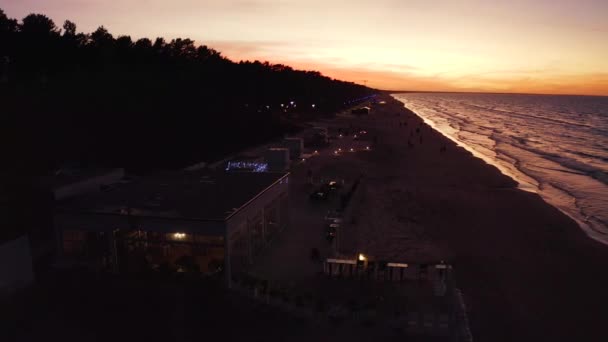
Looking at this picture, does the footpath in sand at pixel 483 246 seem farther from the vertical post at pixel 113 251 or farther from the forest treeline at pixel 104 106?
the forest treeline at pixel 104 106

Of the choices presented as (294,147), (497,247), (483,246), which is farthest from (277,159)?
(497,247)

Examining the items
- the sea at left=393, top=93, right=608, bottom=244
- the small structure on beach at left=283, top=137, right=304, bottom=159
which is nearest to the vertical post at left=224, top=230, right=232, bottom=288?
the sea at left=393, top=93, right=608, bottom=244

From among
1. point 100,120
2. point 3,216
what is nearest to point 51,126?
point 100,120

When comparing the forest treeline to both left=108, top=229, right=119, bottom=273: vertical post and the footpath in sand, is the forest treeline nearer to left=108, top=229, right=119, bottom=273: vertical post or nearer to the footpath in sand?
the footpath in sand

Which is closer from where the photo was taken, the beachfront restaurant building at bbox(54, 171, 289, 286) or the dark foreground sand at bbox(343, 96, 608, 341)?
the beachfront restaurant building at bbox(54, 171, 289, 286)

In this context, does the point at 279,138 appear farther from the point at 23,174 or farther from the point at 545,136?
the point at 545,136

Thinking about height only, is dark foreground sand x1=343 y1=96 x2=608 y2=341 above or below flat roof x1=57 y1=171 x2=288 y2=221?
below

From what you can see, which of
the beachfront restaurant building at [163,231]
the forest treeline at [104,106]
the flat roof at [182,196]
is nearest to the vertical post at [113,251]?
the beachfront restaurant building at [163,231]
